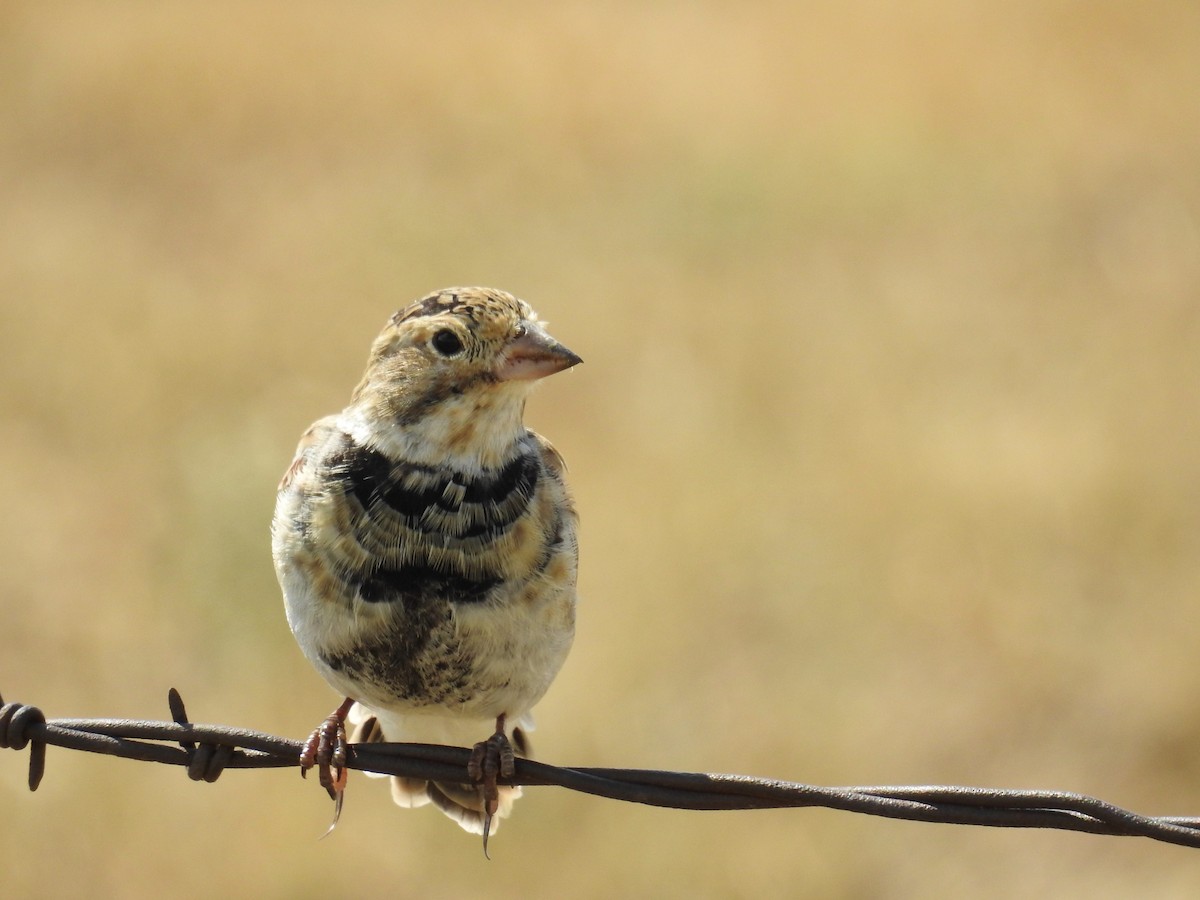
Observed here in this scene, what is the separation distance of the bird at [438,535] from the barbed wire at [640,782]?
0.33m

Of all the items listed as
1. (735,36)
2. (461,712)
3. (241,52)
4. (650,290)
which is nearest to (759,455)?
(650,290)

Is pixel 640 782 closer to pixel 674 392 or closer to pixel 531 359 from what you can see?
pixel 531 359

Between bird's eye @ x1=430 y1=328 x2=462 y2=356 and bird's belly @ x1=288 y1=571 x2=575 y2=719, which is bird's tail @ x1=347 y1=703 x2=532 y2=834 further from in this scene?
bird's eye @ x1=430 y1=328 x2=462 y2=356

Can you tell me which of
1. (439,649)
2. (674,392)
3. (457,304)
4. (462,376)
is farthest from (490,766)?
(674,392)

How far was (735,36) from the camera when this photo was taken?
15.8 metres

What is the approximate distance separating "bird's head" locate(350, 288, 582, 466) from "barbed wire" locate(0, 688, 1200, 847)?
985 mm

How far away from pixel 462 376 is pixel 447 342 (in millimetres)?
113

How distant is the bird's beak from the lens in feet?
14.3

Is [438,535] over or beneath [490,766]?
over

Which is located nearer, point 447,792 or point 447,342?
point 447,342

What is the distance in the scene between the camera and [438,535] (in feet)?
13.7

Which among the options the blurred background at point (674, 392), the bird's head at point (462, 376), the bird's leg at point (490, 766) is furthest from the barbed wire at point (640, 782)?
the blurred background at point (674, 392)

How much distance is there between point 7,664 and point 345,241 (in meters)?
5.43

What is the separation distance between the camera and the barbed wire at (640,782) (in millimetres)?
3363
